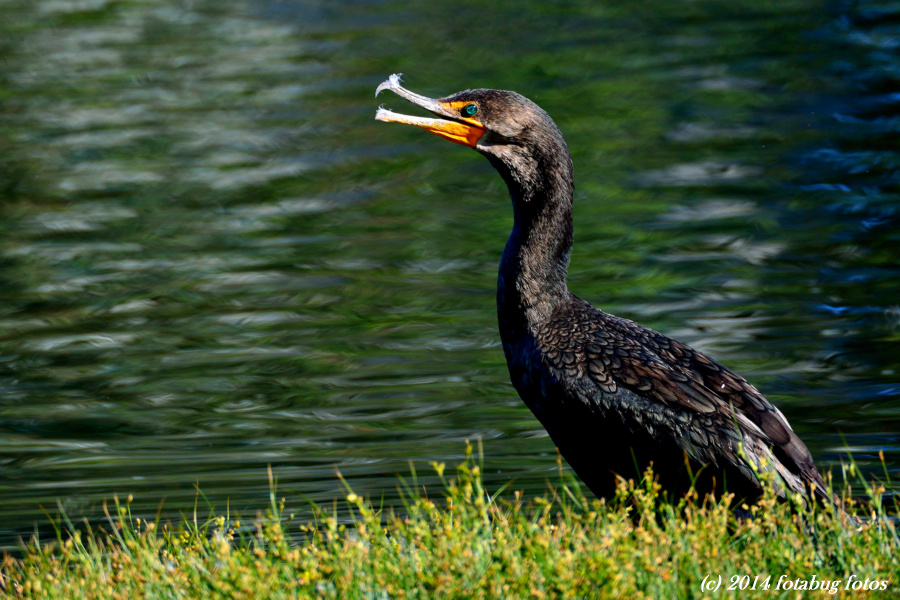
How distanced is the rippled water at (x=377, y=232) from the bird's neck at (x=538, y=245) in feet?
3.79

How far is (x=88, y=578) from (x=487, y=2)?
54.5 feet

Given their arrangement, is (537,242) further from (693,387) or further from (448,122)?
(693,387)

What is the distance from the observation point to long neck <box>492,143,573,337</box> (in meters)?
5.61

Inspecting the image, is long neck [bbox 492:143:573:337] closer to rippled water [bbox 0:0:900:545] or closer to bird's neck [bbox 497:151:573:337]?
bird's neck [bbox 497:151:573:337]

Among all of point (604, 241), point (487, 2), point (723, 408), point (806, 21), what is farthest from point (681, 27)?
point (723, 408)

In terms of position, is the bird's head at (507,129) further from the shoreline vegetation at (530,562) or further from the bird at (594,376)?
the shoreline vegetation at (530,562)

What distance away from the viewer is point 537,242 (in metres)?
5.69

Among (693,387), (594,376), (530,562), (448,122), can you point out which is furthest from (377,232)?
(530,562)

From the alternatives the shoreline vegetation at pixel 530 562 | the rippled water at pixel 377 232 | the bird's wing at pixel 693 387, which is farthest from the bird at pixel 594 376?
the rippled water at pixel 377 232

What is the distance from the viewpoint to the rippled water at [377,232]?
24.7 ft

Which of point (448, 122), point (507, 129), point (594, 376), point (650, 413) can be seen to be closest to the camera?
point (650, 413)

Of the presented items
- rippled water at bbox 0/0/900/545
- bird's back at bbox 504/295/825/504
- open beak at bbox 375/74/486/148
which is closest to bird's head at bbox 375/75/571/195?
open beak at bbox 375/74/486/148

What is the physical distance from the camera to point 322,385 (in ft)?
27.8

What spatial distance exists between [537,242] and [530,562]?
205cm
